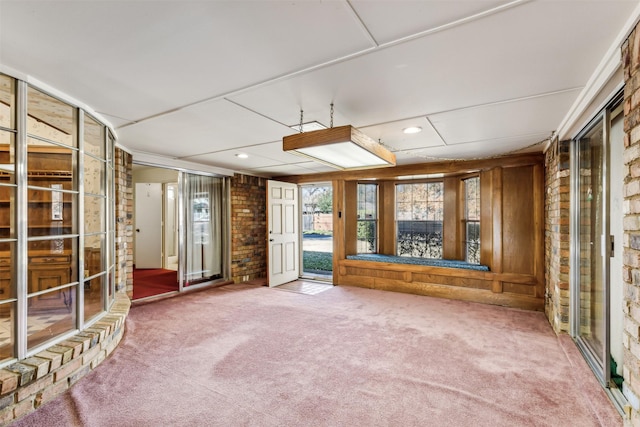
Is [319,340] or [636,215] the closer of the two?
[636,215]

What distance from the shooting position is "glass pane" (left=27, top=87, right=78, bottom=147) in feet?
7.24

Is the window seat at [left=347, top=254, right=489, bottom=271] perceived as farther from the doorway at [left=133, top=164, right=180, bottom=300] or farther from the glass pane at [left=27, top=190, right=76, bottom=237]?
the doorway at [left=133, top=164, right=180, bottom=300]

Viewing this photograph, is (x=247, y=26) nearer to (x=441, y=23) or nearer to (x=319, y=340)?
(x=441, y=23)

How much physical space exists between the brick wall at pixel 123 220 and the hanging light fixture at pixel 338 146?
2525 millimetres

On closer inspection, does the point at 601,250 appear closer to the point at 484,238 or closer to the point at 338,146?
the point at 338,146

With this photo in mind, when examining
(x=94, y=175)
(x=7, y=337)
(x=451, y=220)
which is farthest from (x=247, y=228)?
(x=7, y=337)

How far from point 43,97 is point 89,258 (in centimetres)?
142

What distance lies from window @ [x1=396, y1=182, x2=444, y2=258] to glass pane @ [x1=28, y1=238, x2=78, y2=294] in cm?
489

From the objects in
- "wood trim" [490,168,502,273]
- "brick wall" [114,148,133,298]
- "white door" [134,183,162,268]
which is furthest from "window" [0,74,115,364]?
"wood trim" [490,168,502,273]

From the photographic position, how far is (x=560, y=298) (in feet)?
10.2

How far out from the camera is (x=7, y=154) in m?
2.12

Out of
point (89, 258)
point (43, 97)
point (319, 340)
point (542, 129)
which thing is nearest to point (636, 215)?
point (542, 129)

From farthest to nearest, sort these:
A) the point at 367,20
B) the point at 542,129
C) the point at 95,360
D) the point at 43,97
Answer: the point at 542,129
the point at 95,360
the point at 43,97
the point at 367,20

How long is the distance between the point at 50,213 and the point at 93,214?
1.35 feet
